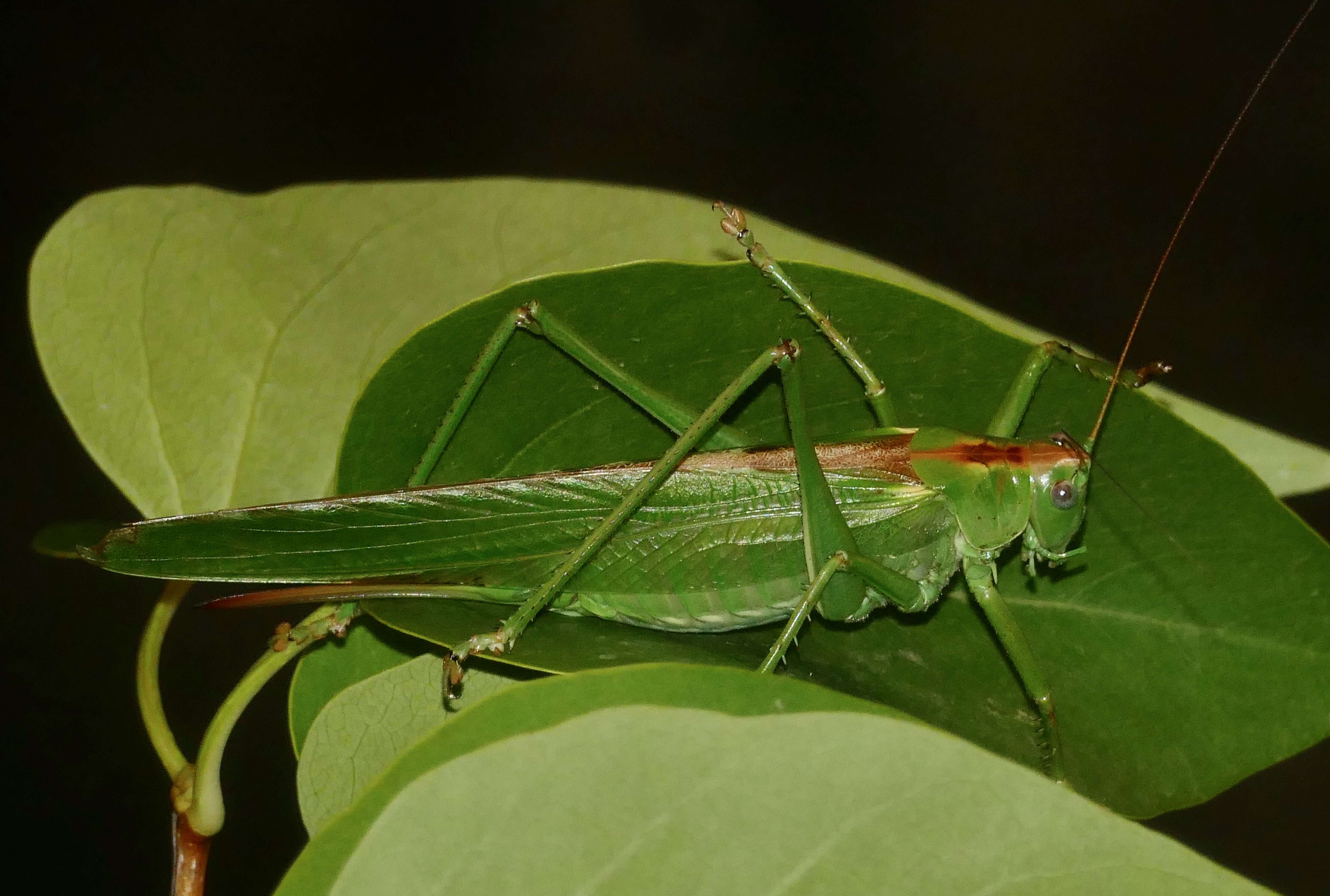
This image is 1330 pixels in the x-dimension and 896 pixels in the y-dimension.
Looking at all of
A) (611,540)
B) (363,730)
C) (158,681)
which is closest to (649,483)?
(611,540)

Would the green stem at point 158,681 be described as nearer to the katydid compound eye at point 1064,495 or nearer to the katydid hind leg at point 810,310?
the katydid hind leg at point 810,310

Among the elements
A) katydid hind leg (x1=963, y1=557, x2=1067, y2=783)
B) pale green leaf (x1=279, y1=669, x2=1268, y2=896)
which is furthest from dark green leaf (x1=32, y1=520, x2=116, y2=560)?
katydid hind leg (x1=963, y1=557, x2=1067, y2=783)

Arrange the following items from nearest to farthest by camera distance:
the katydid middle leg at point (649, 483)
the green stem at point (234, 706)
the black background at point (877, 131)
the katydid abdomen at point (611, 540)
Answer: the green stem at point (234, 706), the katydid abdomen at point (611, 540), the katydid middle leg at point (649, 483), the black background at point (877, 131)

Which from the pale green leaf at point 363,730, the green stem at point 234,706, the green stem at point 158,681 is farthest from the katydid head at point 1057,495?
the green stem at point 158,681

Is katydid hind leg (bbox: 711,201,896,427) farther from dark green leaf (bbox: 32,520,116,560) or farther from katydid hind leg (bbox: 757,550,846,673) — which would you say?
dark green leaf (bbox: 32,520,116,560)

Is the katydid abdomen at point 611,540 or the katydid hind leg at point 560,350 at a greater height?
the katydid hind leg at point 560,350

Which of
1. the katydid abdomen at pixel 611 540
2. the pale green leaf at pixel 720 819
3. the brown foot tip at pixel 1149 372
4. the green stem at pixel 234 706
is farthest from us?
the brown foot tip at pixel 1149 372

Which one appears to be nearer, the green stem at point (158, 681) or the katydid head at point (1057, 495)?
the green stem at point (158, 681)
